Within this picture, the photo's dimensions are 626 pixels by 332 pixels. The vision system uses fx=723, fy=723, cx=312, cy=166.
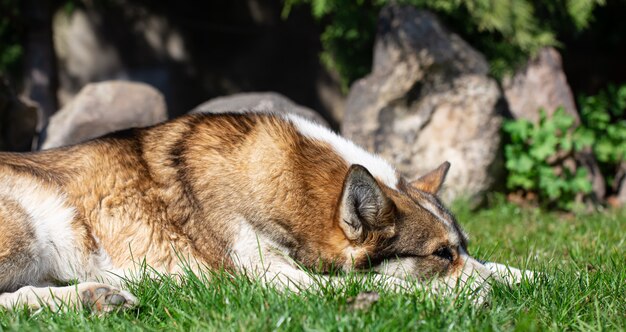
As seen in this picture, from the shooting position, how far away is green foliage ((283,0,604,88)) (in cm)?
765

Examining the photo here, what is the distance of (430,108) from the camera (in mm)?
7508


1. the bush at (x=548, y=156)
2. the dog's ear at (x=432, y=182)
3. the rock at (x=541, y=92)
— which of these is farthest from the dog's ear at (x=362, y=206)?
the rock at (x=541, y=92)

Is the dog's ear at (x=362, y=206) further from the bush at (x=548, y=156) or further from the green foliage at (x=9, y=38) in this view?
the green foliage at (x=9, y=38)

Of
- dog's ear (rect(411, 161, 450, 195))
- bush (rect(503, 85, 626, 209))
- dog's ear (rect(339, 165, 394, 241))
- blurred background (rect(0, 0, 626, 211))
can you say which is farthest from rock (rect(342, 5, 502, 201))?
dog's ear (rect(339, 165, 394, 241))

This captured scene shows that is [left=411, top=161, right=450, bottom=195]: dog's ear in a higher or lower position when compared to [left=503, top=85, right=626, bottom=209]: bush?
higher

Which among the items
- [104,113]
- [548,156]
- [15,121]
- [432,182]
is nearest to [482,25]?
[548,156]

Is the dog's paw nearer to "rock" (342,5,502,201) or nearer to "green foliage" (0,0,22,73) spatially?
"rock" (342,5,502,201)

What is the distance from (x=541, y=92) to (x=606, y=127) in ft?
3.29

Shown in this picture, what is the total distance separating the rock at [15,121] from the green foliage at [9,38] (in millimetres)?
1836

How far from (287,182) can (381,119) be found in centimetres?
370

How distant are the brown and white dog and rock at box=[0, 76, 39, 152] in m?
3.23

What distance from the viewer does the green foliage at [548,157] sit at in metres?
7.46

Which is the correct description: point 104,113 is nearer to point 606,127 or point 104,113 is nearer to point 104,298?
point 104,298

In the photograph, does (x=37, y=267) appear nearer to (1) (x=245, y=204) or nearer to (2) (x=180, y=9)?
(1) (x=245, y=204)
